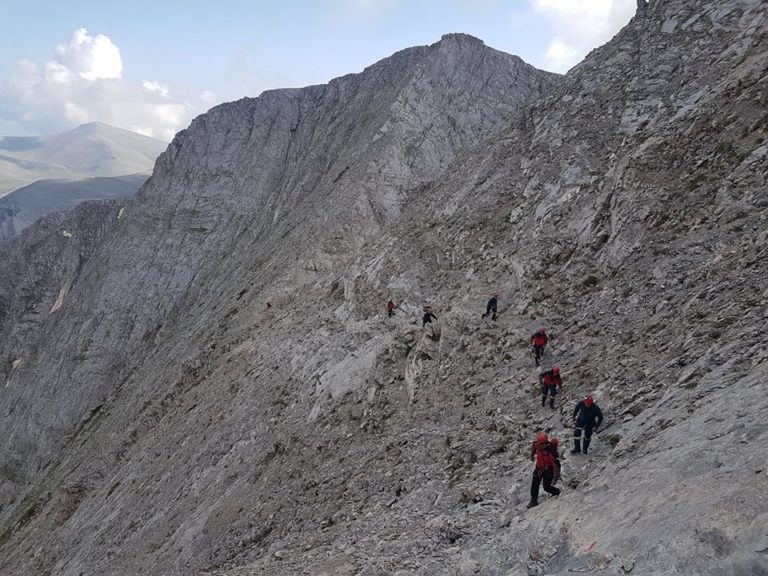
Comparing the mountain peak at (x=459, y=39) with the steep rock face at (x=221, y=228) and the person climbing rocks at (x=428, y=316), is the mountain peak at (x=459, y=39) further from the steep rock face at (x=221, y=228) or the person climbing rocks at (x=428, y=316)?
the person climbing rocks at (x=428, y=316)

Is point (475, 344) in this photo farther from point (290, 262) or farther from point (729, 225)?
point (290, 262)

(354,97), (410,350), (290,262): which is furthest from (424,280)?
(354,97)

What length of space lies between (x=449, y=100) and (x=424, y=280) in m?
30.6

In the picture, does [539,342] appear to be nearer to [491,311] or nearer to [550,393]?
[550,393]

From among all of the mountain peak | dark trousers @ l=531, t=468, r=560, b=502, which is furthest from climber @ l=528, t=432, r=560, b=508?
the mountain peak

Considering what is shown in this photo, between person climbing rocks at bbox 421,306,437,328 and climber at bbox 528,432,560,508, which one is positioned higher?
person climbing rocks at bbox 421,306,437,328

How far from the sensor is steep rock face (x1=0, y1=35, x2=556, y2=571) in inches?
1539

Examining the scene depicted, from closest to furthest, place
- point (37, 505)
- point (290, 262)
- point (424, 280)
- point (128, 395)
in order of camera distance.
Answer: point (424, 280) < point (37, 505) < point (290, 262) < point (128, 395)

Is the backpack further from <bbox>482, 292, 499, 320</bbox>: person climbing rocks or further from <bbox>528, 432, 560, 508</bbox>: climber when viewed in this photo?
<bbox>482, 292, 499, 320</bbox>: person climbing rocks

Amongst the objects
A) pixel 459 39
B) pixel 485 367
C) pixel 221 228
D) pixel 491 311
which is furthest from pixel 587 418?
pixel 221 228

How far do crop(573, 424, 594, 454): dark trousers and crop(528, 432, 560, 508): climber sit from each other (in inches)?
45.2

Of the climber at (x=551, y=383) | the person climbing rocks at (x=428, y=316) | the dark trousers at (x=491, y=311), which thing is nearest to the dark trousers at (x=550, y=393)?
the climber at (x=551, y=383)

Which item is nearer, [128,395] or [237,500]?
[237,500]

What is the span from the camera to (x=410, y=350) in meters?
20.7
